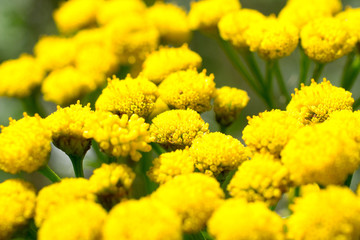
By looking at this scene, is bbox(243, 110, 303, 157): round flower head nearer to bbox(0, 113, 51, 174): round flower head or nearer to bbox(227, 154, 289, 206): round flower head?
bbox(227, 154, 289, 206): round flower head

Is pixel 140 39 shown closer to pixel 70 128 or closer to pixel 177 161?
pixel 70 128

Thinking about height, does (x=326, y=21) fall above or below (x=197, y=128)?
above

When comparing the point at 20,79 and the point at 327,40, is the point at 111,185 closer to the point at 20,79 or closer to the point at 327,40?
the point at 327,40

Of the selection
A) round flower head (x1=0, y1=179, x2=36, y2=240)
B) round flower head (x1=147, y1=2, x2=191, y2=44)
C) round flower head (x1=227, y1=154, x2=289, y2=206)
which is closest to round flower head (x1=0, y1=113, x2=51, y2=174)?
round flower head (x1=0, y1=179, x2=36, y2=240)

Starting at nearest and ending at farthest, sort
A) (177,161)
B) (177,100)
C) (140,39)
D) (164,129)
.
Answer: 1. (177,161)
2. (164,129)
3. (177,100)
4. (140,39)

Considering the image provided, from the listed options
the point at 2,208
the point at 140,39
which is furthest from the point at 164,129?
the point at 140,39

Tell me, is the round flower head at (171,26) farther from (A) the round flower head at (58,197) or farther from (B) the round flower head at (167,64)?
(A) the round flower head at (58,197)

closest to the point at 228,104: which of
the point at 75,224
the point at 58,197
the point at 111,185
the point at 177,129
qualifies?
the point at 177,129
